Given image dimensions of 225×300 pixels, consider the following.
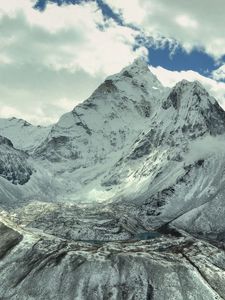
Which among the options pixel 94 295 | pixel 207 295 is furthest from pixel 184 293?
pixel 94 295

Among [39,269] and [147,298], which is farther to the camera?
[39,269]

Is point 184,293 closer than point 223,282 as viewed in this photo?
Yes

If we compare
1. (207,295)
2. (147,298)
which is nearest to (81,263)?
(147,298)

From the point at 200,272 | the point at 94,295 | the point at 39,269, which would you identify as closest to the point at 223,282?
the point at 200,272

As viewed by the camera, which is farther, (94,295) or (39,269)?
(39,269)

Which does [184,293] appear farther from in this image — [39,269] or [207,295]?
[39,269]

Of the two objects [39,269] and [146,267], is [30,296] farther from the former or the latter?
[146,267]

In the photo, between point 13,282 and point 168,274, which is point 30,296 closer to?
point 13,282
